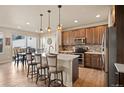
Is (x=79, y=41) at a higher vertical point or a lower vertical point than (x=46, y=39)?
lower

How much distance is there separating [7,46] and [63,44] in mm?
3731

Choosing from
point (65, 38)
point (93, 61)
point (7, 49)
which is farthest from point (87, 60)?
point (7, 49)

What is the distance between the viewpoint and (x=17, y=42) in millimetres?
13734

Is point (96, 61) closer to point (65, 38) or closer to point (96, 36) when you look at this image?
point (96, 36)

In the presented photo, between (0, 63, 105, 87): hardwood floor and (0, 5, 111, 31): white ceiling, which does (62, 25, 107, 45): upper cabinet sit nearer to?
(0, 5, 111, 31): white ceiling

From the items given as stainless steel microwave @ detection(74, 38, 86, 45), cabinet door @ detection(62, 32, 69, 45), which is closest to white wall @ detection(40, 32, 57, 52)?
Answer: cabinet door @ detection(62, 32, 69, 45)

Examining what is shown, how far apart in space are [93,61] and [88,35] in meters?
1.57

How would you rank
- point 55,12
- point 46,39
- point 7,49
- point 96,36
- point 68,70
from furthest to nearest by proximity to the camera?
point 46,39 < point 7,49 < point 96,36 < point 55,12 < point 68,70

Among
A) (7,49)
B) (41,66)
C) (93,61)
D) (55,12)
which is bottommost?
(93,61)

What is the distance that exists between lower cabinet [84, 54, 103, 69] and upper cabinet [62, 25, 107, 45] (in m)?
0.80

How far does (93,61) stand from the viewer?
8.02m

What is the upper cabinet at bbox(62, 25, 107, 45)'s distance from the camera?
8.13m

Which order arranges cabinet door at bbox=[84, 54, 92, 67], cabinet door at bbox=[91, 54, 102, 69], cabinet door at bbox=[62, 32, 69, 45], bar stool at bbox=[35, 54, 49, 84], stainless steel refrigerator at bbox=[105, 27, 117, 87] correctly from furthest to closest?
cabinet door at bbox=[62, 32, 69, 45]
cabinet door at bbox=[84, 54, 92, 67]
cabinet door at bbox=[91, 54, 102, 69]
bar stool at bbox=[35, 54, 49, 84]
stainless steel refrigerator at bbox=[105, 27, 117, 87]
